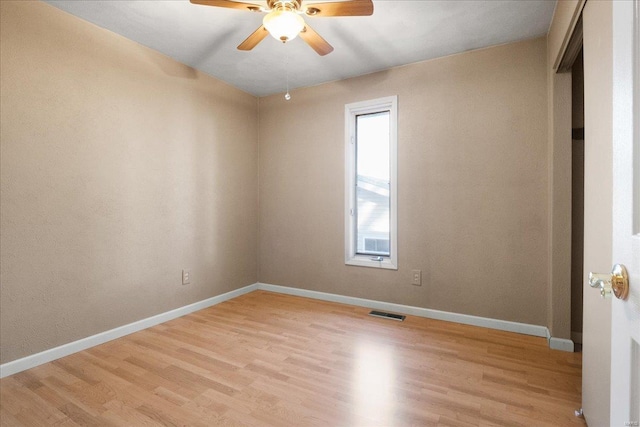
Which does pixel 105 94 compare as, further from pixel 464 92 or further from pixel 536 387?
pixel 536 387

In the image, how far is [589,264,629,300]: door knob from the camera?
0.62m

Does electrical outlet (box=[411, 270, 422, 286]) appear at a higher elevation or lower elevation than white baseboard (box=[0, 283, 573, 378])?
higher

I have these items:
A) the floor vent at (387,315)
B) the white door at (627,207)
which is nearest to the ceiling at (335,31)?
the white door at (627,207)

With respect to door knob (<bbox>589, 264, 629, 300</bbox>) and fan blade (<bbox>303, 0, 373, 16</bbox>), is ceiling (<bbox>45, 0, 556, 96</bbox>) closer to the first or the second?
fan blade (<bbox>303, 0, 373, 16</bbox>)

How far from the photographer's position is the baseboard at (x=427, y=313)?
8.77 feet

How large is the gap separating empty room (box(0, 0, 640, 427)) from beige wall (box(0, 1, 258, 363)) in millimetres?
16

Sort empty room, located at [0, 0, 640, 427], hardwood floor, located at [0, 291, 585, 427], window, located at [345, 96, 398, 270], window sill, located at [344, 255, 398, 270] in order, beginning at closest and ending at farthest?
hardwood floor, located at [0, 291, 585, 427], empty room, located at [0, 0, 640, 427], window sill, located at [344, 255, 398, 270], window, located at [345, 96, 398, 270]

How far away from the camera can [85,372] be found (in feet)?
6.76

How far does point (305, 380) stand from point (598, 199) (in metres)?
1.85

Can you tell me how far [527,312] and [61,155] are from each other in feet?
13.2

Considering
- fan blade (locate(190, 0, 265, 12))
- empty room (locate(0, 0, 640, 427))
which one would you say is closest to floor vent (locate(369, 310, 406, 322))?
empty room (locate(0, 0, 640, 427))

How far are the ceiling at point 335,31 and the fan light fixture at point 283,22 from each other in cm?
66

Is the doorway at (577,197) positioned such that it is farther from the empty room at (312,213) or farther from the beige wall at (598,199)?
the beige wall at (598,199)

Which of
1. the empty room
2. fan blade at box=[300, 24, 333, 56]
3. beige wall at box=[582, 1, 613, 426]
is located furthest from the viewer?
fan blade at box=[300, 24, 333, 56]
